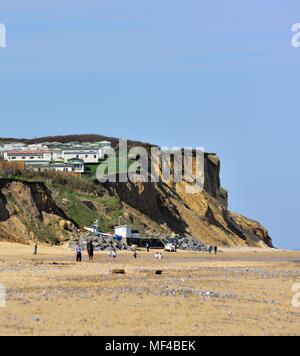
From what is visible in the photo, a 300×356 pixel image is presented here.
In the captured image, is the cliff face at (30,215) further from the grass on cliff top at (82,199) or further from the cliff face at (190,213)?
the cliff face at (190,213)

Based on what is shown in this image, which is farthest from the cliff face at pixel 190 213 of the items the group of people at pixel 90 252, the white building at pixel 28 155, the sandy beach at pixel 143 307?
the sandy beach at pixel 143 307

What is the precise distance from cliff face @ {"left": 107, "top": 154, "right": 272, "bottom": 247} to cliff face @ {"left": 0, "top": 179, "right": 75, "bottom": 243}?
12925 millimetres

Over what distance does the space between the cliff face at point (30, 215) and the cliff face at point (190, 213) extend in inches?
509

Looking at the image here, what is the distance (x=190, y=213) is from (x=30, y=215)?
110 ft

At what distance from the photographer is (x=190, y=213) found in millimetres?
94188

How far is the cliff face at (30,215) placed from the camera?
2377 inches

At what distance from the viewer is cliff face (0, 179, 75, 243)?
198 feet

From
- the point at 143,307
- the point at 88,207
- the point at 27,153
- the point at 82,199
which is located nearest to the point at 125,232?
the point at 88,207

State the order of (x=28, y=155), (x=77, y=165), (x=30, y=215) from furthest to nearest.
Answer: (x=28, y=155) → (x=77, y=165) → (x=30, y=215)

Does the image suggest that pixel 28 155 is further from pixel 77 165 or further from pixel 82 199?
pixel 82 199

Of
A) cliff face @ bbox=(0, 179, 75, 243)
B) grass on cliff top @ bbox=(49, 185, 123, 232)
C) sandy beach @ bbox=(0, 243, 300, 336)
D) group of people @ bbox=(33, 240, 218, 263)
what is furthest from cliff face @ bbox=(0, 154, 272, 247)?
sandy beach @ bbox=(0, 243, 300, 336)
